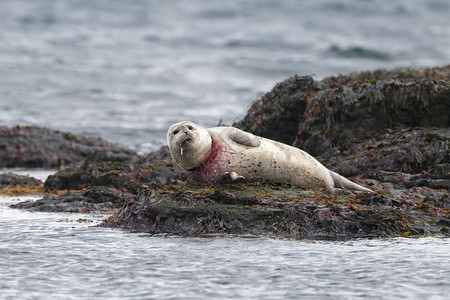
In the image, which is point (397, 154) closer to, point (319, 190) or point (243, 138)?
point (319, 190)

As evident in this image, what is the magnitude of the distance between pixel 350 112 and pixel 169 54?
3592cm

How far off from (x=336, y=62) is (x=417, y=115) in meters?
29.7

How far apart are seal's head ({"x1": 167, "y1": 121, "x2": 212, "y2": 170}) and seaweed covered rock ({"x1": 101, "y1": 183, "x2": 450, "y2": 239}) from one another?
333 mm

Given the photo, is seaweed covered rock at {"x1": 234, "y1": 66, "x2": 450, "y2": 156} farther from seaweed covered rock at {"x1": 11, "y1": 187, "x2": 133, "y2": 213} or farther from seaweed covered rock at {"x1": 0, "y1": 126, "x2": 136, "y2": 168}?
seaweed covered rock at {"x1": 0, "y1": 126, "x2": 136, "y2": 168}

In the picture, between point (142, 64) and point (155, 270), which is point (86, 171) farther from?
point (142, 64)

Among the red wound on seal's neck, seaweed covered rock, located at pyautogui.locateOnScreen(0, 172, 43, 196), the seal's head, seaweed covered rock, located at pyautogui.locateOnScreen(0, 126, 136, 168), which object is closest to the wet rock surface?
the red wound on seal's neck

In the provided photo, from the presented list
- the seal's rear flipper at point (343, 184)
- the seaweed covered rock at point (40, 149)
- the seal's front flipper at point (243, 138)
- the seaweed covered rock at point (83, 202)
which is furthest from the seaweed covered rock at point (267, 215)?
the seaweed covered rock at point (40, 149)

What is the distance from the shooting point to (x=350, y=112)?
36.1ft

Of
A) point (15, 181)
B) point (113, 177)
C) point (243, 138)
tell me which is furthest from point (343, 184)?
point (15, 181)

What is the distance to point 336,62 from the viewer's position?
39.9m

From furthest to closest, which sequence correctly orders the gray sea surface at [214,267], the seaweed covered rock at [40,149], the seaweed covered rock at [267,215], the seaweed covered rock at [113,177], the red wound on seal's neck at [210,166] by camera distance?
the seaweed covered rock at [40,149]
the seaweed covered rock at [113,177]
the red wound on seal's neck at [210,166]
the seaweed covered rock at [267,215]
the gray sea surface at [214,267]

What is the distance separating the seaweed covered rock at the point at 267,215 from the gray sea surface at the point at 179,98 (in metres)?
0.27

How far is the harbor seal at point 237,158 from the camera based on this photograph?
22.7ft

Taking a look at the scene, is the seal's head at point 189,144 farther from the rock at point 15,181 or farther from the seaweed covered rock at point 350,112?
the rock at point 15,181
